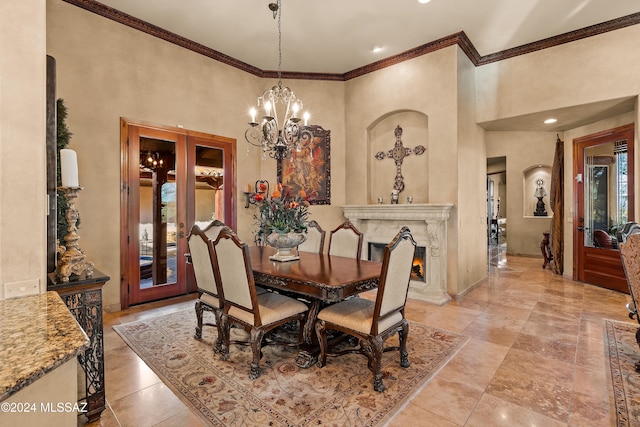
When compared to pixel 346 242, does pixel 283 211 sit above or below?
above

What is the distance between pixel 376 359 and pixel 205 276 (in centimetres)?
163

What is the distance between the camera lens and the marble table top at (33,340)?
0.75 metres

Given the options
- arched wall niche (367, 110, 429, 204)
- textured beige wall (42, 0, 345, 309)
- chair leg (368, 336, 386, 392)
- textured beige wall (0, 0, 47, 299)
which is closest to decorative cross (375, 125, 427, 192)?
arched wall niche (367, 110, 429, 204)

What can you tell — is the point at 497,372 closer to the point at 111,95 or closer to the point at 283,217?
the point at 283,217

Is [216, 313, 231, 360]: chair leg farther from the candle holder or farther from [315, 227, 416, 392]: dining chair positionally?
the candle holder

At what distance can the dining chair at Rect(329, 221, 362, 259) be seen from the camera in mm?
3511

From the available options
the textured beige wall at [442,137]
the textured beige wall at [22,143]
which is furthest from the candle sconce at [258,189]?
the textured beige wall at [22,143]

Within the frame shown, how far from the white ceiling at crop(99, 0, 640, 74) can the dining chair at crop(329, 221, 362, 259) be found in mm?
2656

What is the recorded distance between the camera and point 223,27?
422 cm

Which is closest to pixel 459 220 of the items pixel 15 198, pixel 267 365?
pixel 267 365

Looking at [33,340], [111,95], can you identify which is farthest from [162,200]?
[33,340]

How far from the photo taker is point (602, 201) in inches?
197

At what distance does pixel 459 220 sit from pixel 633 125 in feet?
8.92

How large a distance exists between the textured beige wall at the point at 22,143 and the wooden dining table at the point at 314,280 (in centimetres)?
141
